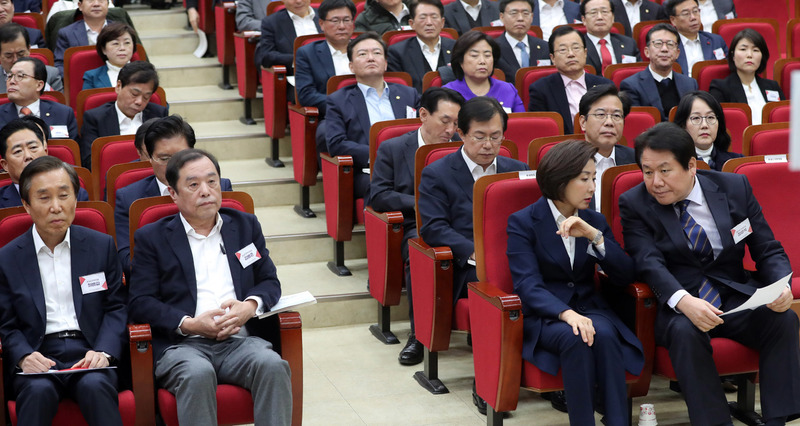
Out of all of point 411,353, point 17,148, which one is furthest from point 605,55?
point 17,148

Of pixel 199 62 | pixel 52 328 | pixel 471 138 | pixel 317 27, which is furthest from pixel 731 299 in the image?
pixel 199 62

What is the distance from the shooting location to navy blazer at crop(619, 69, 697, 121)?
175 inches

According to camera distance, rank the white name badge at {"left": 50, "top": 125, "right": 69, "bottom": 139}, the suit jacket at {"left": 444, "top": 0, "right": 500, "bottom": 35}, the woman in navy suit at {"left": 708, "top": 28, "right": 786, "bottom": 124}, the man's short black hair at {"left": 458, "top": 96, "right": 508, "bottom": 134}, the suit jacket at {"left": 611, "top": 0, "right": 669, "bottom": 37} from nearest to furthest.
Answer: the man's short black hair at {"left": 458, "top": 96, "right": 508, "bottom": 134} < the white name badge at {"left": 50, "top": 125, "right": 69, "bottom": 139} < the woman in navy suit at {"left": 708, "top": 28, "right": 786, "bottom": 124} < the suit jacket at {"left": 444, "top": 0, "right": 500, "bottom": 35} < the suit jacket at {"left": 611, "top": 0, "right": 669, "bottom": 37}

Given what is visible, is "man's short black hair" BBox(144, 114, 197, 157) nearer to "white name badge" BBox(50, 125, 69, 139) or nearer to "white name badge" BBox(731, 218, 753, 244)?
"white name badge" BBox(50, 125, 69, 139)

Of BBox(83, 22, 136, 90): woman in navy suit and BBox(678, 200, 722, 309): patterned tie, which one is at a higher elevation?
BBox(83, 22, 136, 90): woman in navy suit

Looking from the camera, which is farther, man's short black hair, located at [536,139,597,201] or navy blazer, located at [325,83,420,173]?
navy blazer, located at [325,83,420,173]

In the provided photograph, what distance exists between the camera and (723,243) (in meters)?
2.91

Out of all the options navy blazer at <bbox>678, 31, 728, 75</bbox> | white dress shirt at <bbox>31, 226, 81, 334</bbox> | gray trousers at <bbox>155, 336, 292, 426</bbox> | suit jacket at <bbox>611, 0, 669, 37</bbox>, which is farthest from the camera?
suit jacket at <bbox>611, 0, 669, 37</bbox>

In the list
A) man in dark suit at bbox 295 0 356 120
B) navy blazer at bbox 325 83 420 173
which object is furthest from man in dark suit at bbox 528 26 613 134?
man in dark suit at bbox 295 0 356 120

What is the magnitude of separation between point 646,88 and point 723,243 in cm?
171

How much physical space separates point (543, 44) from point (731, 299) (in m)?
2.44

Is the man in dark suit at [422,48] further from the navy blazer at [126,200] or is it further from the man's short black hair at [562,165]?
the man's short black hair at [562,165]

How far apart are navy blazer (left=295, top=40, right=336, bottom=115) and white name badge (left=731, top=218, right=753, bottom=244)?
7.14 feet

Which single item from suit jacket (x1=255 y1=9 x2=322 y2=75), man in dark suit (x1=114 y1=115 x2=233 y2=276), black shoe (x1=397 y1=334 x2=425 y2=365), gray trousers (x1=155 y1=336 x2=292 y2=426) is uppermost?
suit jacket (x1=255 y1=9 x2=322 y2=75)
